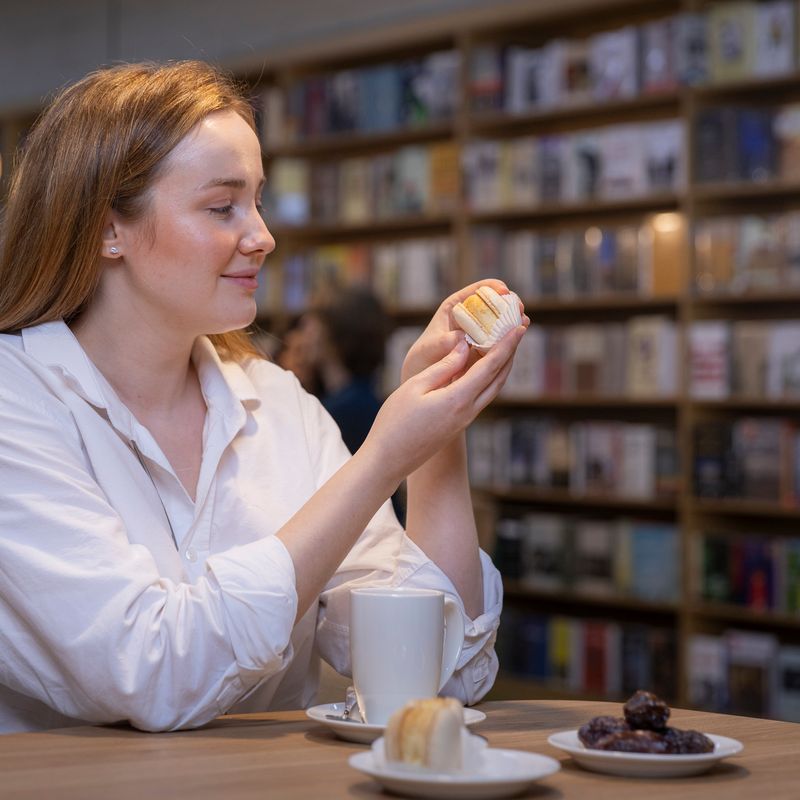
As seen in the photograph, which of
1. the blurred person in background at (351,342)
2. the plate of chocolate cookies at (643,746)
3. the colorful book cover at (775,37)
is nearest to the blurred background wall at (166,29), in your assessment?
the colorful book cover at (775,37)

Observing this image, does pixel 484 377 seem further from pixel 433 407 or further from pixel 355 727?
pixel 355 727

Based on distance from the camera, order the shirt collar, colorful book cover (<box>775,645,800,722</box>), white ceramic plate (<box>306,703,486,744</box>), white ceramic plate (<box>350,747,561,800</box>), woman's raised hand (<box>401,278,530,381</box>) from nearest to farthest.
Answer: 1. white ceramic plate (<box>350,747,561,800</box>)
2. white ceramic plate (<box>306,703,486,744</box>)
3. woman's raised hand (<box>401,278,530,381</box>)
4. the shirt collar
5. colorful book cover (<box>775,645,800,722</box>)

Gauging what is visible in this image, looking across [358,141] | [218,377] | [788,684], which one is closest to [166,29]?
[358,141]

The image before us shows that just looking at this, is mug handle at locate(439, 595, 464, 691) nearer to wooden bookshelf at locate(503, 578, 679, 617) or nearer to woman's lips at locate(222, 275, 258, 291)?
woman's lips at locate(222, 275, 258, 291)

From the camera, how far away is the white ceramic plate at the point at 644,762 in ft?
3.35

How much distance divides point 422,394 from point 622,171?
10.5 ft

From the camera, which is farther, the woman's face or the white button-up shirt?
the woman's face

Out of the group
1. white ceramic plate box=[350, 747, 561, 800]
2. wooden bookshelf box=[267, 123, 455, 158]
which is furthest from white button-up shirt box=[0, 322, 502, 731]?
wooden bookshelf box=[267, 123, 455, 158]

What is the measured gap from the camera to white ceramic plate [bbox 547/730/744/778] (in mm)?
1022

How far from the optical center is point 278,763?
1083 mm

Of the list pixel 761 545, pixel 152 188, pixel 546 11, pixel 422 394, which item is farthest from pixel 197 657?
pixel 546 11

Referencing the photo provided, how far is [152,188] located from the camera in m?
1.56

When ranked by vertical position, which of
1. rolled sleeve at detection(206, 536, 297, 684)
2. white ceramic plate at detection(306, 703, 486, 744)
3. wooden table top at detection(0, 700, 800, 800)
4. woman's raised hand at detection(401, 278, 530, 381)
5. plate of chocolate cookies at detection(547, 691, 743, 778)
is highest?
woman's raised hand at detection(401, 278, 530, 381)

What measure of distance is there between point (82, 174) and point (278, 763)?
80 cm
